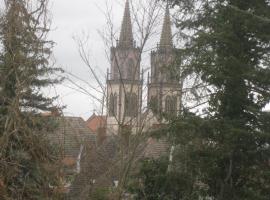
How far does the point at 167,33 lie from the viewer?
53.4 ft

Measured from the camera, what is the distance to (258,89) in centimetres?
1275

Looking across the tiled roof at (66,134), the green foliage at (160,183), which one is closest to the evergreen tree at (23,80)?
the tiled roof at (66,134)

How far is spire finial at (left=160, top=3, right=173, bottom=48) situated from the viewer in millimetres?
14970

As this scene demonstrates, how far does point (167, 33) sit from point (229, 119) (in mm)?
4268

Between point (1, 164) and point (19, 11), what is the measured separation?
2.87 metres

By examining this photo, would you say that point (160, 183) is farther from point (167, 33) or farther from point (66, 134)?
point (167, 33)

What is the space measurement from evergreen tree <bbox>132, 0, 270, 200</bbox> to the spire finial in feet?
5.34

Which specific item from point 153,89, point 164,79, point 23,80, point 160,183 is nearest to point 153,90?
point 153,89

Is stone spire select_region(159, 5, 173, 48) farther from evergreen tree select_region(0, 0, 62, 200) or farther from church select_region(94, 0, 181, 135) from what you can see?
evergreen tree select_region(0, 0, 62, 200)

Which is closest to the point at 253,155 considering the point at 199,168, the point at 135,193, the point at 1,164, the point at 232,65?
the point at 199,168

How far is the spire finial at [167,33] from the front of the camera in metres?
15.0

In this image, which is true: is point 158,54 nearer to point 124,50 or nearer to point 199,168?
point 124,50

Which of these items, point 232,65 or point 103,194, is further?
point 103,194

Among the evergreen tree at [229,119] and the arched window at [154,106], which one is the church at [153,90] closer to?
the arched window at [154,106]
